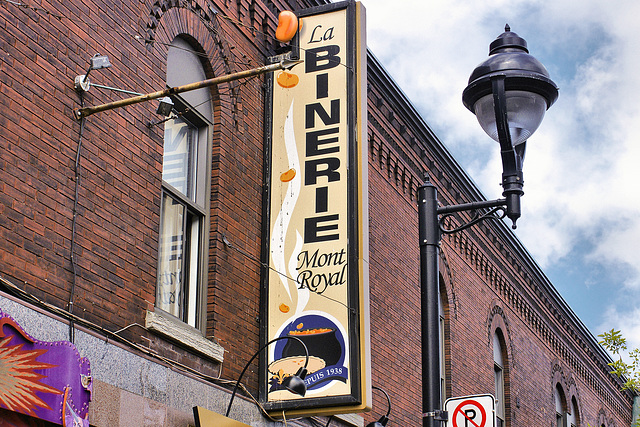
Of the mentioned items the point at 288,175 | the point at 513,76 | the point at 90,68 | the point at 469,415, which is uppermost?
the point at 288,175

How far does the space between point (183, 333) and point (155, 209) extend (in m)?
1.22

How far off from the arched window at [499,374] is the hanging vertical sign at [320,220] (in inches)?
394

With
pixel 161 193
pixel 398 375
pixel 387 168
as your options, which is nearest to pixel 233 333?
pixel 161 193

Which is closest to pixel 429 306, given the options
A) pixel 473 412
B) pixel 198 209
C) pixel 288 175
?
pixel 473 412

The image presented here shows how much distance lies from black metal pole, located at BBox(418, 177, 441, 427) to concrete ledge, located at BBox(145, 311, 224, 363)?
8.01 feet

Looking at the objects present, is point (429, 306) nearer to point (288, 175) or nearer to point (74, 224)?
point (74, 224)

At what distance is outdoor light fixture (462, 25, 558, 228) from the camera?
7926 millimetres

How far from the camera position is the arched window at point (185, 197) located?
9852 mm

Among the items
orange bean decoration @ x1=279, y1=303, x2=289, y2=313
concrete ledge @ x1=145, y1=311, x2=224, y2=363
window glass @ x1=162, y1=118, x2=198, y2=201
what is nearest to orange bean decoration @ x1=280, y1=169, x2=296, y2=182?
window glass @ x1=162, y1=118, x2=198, y2=201

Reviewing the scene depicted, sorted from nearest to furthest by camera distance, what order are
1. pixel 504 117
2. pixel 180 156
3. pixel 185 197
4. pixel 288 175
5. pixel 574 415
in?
pixel 504 117 → pixel 185 197 → pixel 180 156 → pixel 288 175 → pixel 574 415

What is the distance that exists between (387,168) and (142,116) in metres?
6.95

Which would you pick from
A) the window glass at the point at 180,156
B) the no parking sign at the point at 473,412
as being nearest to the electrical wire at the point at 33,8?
the window glass at the point at 180,156

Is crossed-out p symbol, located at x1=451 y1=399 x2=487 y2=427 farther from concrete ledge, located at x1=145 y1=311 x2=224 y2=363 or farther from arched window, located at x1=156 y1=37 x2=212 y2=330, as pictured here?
arched window, located at x1=156 y1=37 x2=212 y2=330

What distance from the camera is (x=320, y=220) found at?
418 inches
